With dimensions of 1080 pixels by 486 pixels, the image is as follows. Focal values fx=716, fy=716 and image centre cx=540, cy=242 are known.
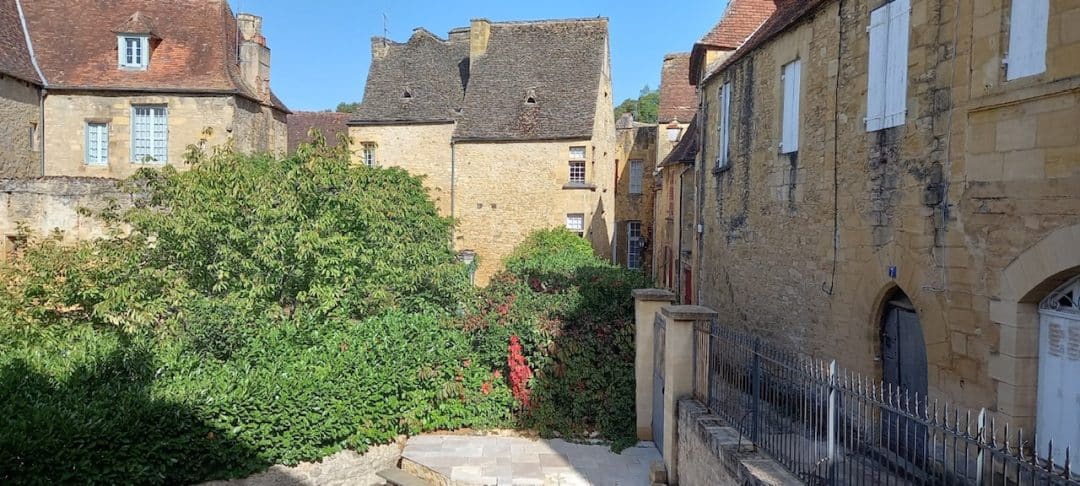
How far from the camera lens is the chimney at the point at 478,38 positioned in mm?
26094

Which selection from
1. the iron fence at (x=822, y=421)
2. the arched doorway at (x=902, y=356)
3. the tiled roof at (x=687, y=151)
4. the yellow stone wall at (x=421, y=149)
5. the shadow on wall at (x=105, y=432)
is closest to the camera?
the iron fence at (x=822, y=421)

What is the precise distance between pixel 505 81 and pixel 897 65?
62.8 feet

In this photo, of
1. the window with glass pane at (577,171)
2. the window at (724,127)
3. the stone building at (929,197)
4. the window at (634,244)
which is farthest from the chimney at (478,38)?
the stone building at (929,197)

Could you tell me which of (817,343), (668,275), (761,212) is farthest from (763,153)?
(668,275)

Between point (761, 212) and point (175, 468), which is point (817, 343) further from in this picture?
point (175, 468)

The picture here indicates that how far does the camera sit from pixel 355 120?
1000 inches

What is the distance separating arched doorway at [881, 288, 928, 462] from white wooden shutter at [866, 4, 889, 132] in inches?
74.3

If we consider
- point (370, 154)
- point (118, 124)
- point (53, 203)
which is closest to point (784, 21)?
point (53, 203)

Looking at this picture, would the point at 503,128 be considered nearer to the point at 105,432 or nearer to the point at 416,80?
the point at 416,80

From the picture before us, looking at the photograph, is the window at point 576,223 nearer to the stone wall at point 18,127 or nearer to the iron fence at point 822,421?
the stone wall at point 18,127

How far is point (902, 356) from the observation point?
7.58m

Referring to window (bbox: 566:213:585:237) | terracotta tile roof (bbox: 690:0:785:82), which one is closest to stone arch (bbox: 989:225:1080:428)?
terracotta tile roof (bbox: 690:0:785:82)

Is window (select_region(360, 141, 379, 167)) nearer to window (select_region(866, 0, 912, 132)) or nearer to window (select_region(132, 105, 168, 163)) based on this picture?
window (select_region(132, 105, 168, 163))

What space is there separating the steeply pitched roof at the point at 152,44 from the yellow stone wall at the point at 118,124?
377 mm
